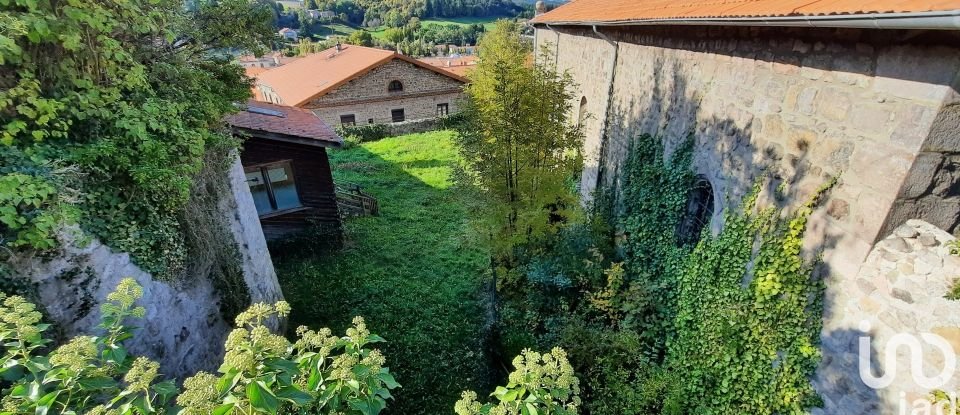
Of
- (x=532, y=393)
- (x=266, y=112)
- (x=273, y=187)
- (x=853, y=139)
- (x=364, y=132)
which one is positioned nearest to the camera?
(x=532, y=393)

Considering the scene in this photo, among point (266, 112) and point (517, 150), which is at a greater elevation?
point (266, 112)

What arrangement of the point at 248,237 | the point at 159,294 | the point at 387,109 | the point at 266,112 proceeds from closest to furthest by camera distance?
the point at 159,294
the point at 248,237
the point at 266,112
the point at 387,109

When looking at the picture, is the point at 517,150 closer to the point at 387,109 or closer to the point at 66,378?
the point at 66,378

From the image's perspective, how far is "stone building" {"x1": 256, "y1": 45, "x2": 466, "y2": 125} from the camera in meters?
21.6

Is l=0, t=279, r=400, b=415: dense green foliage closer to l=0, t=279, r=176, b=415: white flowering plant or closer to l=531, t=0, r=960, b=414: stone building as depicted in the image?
l=0, t=279, r=176, b=415: white flowering plant

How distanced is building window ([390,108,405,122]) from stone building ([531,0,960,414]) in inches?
782

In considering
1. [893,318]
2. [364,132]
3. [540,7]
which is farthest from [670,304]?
[364,132]

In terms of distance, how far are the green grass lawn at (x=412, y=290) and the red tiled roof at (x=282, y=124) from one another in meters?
2.78

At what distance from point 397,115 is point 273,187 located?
14632 millimetres

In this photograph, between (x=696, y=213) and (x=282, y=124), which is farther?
(x=282, y=124)

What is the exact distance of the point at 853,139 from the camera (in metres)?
3.11
